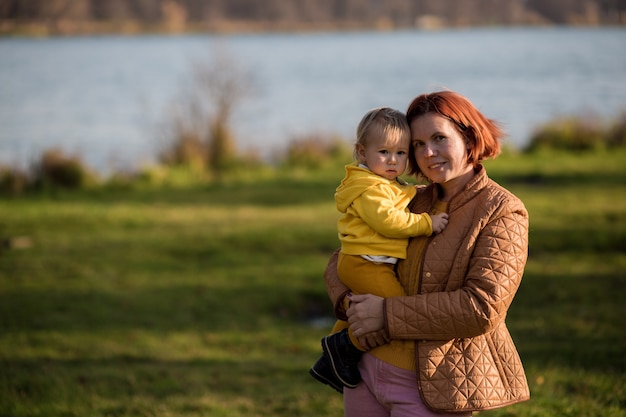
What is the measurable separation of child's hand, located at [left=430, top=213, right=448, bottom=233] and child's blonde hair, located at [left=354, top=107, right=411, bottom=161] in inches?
12.8

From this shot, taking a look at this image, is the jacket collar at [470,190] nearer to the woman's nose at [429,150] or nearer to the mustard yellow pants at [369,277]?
the woman's nose at [429,150]

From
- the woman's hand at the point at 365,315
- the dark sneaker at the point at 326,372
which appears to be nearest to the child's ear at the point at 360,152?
the woman's hand at the point at 365,315

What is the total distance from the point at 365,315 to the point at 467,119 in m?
0.84

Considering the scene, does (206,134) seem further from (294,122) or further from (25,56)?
(25,56)

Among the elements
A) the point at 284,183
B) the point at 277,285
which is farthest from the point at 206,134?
the point at 277,285

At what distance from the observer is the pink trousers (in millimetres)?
2777

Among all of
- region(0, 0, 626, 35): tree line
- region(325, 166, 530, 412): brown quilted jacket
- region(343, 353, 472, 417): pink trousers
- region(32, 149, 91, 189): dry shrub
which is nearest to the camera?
region(325, 166, 530, 412): brown quilted jacket

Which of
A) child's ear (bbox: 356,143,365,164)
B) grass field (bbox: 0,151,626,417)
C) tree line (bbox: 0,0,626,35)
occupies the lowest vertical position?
grass field (bbox: 0,151,626,417)

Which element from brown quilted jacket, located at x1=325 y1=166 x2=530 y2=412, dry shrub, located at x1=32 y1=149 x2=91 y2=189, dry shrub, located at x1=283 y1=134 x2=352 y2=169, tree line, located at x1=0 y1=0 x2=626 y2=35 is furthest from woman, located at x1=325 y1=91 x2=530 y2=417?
tree line, located at x1=0 y1=0 x2=626 y2=35

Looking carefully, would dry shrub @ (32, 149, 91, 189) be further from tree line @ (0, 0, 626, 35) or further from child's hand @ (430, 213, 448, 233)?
tree line @ (0, 0, 626, 35)

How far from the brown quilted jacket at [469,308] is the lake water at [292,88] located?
644mm

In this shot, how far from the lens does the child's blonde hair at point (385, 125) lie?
114 inches

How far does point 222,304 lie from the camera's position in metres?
8.60

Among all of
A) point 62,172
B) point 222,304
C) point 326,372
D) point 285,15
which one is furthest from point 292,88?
point 326,372
